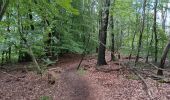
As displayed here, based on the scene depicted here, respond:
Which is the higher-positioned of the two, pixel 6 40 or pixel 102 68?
pixel 6 40

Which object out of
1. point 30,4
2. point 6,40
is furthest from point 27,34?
point 30,4

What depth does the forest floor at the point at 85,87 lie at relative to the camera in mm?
13388

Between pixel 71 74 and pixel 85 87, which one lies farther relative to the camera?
pixel 71 74

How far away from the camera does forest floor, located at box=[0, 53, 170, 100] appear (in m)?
13.4

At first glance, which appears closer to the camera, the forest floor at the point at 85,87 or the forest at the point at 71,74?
the forest at the point at 71,74

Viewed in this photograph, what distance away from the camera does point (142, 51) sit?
88.0 ft

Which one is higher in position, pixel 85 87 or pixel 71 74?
pixel 71 74

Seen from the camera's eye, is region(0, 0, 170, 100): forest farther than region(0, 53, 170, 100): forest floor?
No

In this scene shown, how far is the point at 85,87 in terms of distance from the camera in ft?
49.9

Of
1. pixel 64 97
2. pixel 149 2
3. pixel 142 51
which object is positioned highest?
pixel 149 2

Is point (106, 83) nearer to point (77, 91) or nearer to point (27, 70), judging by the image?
point (77, 91)

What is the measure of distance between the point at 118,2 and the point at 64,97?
48.3 feet

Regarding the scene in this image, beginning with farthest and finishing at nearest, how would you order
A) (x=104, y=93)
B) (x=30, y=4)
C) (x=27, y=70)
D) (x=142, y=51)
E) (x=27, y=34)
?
(x=142, y=51) → (x=27, y=70) → (x=27, y=34) → (x=104, y=93) → (x=30, y=4)

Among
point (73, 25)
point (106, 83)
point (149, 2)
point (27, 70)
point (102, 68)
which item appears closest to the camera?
point (106, 83)
